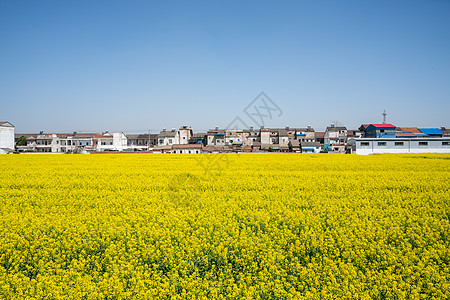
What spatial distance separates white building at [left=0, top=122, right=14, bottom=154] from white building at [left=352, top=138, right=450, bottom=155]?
6964 centimetres

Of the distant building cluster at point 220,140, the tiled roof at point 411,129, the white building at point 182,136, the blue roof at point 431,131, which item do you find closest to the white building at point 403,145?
the distant building cluster at point 220,140

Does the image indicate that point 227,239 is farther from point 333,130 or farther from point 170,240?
point 333,130

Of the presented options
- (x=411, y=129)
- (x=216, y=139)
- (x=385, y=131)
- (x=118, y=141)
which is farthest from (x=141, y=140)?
(x=411, y=129)

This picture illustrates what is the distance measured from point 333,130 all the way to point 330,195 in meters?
74.3

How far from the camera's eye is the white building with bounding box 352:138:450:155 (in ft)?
145

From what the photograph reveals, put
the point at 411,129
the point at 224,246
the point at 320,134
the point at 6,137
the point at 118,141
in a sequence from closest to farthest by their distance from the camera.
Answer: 1. the point at 224,246
2. the point at 6,137
3. the point at 118,141
4. the point at 411,129
5. the point at 320,134

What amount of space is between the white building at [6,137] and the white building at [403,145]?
6964 cm

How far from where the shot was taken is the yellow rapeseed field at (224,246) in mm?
4789

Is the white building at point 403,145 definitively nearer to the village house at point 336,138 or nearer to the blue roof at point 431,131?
the village house at point 336,138

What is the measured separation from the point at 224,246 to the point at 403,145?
159ft

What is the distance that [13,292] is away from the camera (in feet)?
15.7

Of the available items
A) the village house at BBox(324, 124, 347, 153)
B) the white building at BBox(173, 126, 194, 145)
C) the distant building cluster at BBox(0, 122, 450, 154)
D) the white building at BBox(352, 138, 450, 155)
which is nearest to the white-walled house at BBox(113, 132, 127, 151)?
the distant building cluster at BBox(0, 122, 450, 154)

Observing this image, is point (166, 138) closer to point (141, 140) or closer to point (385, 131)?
point (141, 140)

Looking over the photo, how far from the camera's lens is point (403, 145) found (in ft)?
147
